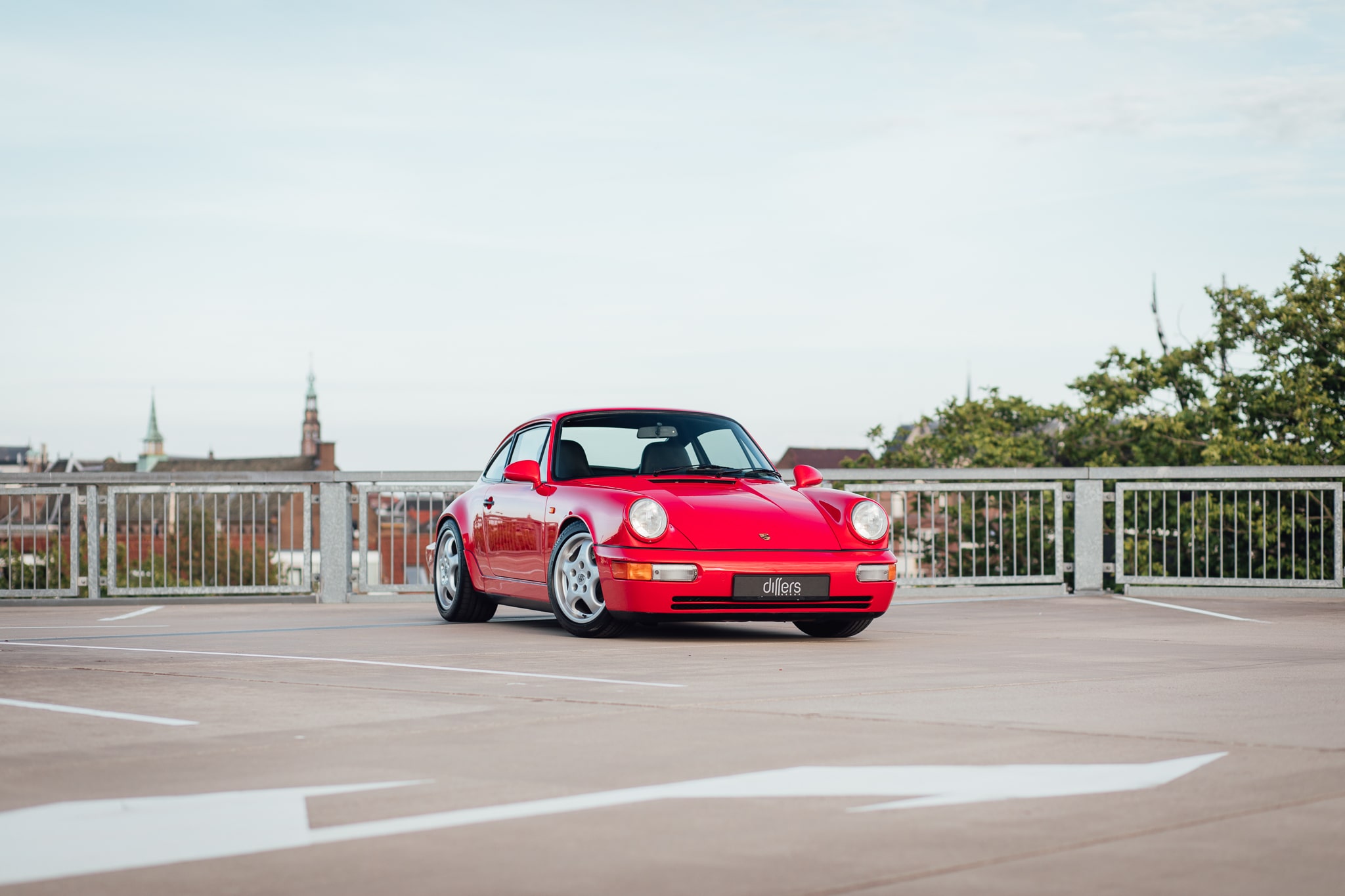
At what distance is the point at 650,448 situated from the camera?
1109 cm

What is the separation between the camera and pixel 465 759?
496cm

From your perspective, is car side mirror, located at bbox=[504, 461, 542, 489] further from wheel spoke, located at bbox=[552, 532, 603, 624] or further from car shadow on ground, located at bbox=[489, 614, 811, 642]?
car shadow on ground, located at bbox=[489, 614, 811, 642]

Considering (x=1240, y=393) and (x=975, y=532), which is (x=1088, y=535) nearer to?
(x=975, y=532)

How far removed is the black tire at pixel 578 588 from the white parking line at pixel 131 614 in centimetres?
460

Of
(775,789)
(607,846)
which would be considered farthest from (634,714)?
(607,846)

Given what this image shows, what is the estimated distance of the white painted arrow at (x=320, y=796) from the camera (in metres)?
3.62

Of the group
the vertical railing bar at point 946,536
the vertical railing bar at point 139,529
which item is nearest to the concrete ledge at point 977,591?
the vertical railing bar at point 946,536

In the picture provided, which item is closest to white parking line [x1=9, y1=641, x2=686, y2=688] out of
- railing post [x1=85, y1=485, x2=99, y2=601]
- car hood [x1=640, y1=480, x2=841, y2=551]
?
car hood [x1=640, y1=480, x2=841, y2=551]

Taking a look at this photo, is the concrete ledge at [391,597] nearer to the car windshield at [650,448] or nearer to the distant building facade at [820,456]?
the car windshield at [650,448]

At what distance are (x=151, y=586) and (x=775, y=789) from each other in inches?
528

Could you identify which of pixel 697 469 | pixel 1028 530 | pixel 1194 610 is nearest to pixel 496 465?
pixel 697 469

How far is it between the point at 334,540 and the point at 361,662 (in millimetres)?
7987

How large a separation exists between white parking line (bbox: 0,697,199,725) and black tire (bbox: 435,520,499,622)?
18.5 ft

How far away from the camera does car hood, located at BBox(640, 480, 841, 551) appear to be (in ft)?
32.3
